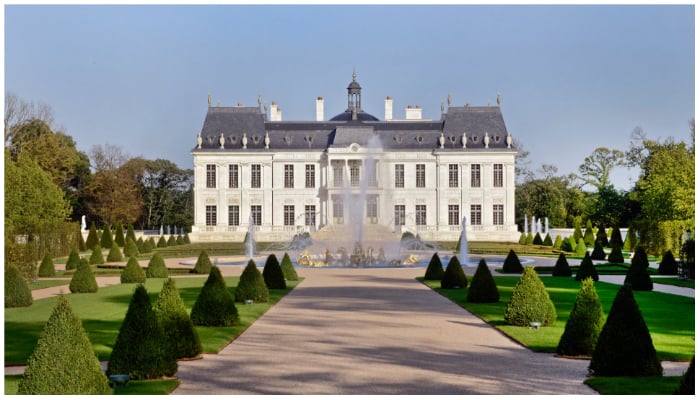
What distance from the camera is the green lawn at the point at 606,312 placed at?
1151cm

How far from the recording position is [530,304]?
13289 mm

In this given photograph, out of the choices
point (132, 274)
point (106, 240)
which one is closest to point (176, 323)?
point (132, 274)

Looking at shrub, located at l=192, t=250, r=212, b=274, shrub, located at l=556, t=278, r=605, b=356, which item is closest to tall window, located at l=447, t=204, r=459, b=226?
shrub, located at l=192, t=250, r=212, b=274

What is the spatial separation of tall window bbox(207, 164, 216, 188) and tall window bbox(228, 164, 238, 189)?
3.41 ft

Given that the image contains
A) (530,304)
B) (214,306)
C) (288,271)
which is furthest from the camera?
(288,271)

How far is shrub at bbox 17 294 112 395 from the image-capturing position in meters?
7.49

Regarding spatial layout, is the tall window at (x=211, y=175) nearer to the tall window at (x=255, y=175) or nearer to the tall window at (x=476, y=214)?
the tall window at (x=255, y=175)

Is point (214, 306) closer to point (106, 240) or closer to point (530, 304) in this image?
point (530, 304)

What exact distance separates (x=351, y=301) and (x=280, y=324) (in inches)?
152

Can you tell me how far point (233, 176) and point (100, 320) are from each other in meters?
46.1

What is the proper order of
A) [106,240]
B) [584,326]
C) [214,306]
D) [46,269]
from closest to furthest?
[584,326] < [214,306] < [46,269] < [106,240]

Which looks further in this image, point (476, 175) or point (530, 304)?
point (476, 175)

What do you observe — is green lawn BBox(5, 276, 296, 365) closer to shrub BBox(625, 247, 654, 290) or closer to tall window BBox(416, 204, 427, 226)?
shrub BBox(625, 247, 654, 290)
